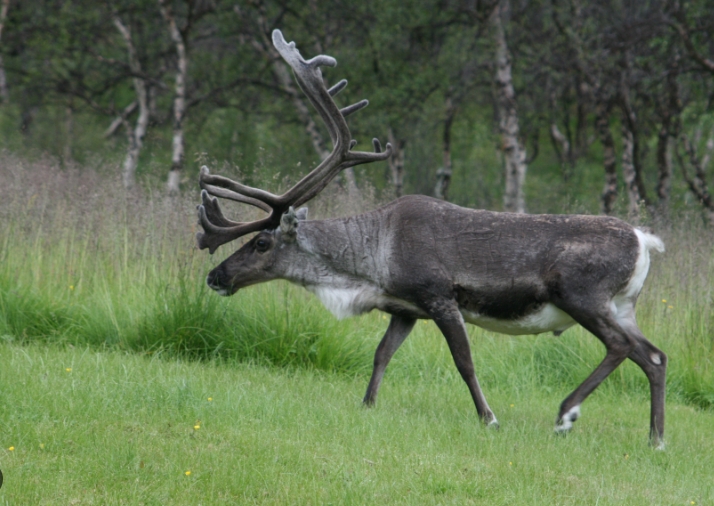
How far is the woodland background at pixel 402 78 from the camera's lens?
725 inches

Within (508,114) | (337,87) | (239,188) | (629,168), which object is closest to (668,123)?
(629,168)

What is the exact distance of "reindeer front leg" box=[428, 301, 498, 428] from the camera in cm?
620

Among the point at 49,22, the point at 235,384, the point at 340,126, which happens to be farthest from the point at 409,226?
the point at 49,22

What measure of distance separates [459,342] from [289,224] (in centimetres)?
164

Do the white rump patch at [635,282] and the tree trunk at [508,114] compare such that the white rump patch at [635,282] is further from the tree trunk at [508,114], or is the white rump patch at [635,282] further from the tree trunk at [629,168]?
the tree trunk at [629,168]

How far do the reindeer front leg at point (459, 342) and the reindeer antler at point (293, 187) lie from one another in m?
1.42

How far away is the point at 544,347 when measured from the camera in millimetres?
8367

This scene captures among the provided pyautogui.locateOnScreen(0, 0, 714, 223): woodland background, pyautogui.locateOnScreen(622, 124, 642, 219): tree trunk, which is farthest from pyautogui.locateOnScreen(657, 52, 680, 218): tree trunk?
pyautogui.locateOnScreen(622, 124, 642, 219): tree trunk

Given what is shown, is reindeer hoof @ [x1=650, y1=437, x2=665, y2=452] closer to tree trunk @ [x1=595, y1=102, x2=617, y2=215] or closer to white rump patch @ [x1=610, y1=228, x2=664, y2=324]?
white rump patch @ [x1=610, y1=228, x2=664, y2=324]

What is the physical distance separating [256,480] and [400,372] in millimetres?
3456

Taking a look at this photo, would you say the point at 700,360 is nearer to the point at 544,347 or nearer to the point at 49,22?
the point at 544,347

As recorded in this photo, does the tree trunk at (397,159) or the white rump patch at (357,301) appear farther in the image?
the tree trunk at (397,159)

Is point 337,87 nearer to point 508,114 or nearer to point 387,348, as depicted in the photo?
point 387,348

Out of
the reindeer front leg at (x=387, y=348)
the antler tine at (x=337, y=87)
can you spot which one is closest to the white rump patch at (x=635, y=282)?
the reindeer front leg at (x=387, y=348)
